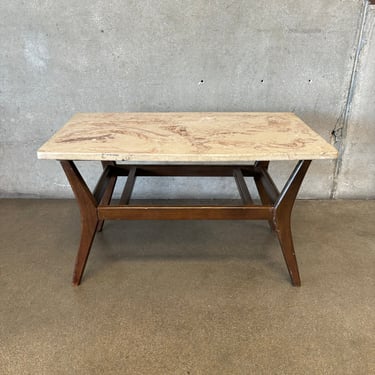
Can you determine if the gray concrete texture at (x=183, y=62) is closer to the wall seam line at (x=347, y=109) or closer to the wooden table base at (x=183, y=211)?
the wall seam line at (x=347, y=109)

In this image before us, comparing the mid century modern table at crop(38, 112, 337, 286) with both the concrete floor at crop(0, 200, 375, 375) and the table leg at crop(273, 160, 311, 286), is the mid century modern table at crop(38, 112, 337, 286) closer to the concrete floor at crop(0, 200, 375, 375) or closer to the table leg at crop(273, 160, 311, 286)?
the table leg at crop(273, 160, 311, 286)

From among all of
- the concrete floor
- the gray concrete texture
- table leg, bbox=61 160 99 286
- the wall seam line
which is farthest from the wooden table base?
the wall seam line

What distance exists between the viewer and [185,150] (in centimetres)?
141

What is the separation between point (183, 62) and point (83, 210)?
107 centimetres

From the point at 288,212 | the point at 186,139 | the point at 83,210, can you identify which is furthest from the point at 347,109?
the point at 83,210

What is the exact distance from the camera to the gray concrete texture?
197 centimetres

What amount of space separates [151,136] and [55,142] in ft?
1.36

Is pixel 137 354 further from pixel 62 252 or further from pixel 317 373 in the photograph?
pixel 62 252

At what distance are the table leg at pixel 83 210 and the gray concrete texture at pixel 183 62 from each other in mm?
801

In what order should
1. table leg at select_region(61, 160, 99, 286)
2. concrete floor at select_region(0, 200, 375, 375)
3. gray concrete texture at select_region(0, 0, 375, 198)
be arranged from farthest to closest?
gray concrete texture at select_region(0, 0, 375, 198), table leg at select_region(61, 160, 99, 286), concrete floor at select_region(0, 200, 375, 375)

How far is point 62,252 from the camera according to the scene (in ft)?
6.39

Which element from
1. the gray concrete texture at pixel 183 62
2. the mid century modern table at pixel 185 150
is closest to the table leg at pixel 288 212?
the mid century modern table at pixel 185 150

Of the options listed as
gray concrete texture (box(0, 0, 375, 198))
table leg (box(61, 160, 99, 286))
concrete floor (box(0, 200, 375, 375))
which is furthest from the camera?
gray concrete texture (box(0, 0, 375, 198))

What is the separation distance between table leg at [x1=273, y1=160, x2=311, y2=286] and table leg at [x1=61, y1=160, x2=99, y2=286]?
84cm
